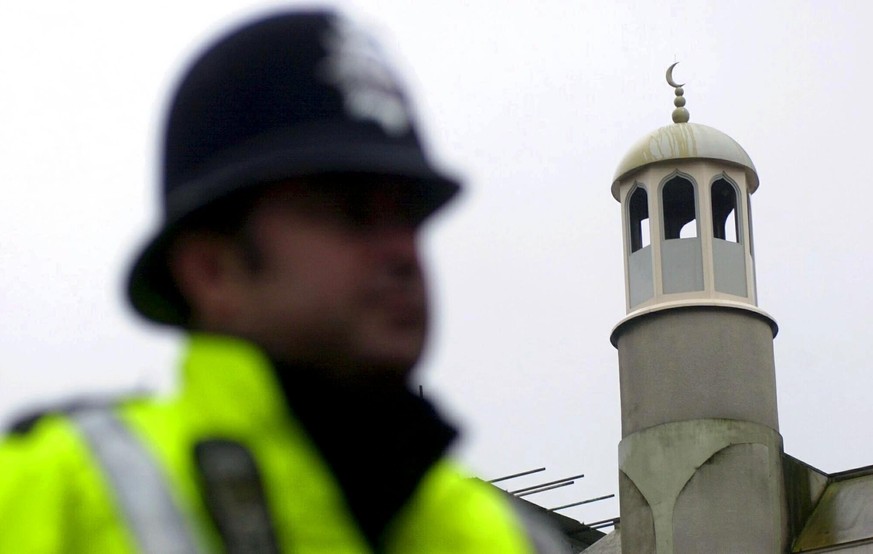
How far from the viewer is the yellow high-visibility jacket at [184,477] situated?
1.23 metres

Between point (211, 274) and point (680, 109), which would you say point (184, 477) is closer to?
point (211, 274)

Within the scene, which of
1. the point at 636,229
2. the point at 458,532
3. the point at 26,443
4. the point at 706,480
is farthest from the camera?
the point at 636,229

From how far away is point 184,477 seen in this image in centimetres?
130

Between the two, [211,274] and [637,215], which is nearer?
[211,274]

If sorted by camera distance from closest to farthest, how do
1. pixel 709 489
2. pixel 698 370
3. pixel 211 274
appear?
1. pixel 211 274
2. pixel 709 489
3. pixel 698 370

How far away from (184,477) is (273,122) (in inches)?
13.0

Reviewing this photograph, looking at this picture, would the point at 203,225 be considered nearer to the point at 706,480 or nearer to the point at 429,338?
the point at 429,338

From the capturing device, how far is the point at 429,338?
143 centimetres

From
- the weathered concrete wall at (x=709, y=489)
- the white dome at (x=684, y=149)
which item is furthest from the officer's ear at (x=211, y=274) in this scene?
the white dome at (x=684, y=149)

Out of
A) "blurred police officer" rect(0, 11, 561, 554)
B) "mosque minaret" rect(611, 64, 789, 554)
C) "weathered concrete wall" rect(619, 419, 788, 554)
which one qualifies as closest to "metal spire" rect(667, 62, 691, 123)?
"mosque minaret" rect(611, 64, 789, 554)

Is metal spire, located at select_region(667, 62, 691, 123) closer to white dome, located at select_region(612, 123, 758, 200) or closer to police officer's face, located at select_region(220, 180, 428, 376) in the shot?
white dome, located at select_region(612, 123, 758, 200)

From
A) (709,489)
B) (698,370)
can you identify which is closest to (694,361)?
(698,370)

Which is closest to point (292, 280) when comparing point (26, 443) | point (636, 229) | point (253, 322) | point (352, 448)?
point (253, 322)

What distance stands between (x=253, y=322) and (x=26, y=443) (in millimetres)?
224
